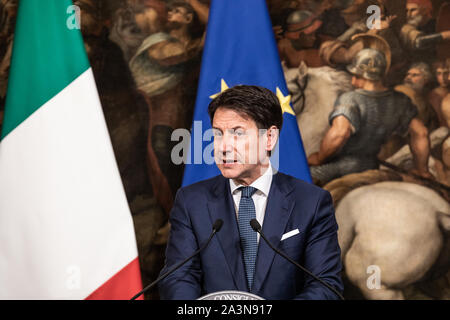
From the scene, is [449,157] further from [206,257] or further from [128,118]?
[128,118]

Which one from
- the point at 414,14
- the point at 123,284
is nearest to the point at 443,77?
the point at 414,14

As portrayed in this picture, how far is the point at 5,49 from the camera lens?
386cm

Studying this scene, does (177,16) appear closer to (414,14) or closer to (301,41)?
(301,41)

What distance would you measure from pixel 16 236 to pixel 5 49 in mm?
1800

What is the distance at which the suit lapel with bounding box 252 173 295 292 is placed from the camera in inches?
81.2

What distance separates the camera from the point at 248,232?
7.12 feet

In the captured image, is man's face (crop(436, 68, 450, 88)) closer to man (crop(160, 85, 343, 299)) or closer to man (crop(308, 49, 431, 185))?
man (crop(308, 49, 431, 185))

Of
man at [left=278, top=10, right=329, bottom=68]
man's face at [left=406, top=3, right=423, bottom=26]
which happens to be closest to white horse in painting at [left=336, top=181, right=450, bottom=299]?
man at [left=278, top=10, right=329, bottom=68]

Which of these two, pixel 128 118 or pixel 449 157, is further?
pixel 128 118

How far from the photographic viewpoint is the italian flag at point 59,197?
9.41 ft

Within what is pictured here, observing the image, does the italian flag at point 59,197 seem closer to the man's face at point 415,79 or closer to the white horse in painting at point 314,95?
the white horse in painting at point 314,95

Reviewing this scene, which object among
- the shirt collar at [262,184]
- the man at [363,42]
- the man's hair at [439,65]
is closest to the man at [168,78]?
the man at [363,42]
